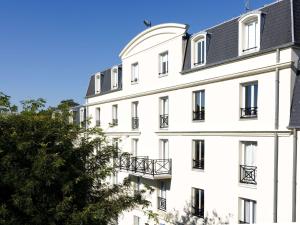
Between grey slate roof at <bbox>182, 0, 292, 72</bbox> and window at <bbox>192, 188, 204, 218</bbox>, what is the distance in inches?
264

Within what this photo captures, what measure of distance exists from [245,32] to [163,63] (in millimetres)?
7129

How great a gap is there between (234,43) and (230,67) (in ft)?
3.82

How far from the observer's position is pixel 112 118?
3017cm

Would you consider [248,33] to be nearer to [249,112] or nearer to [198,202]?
[249,112]

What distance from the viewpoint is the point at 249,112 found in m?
16.9

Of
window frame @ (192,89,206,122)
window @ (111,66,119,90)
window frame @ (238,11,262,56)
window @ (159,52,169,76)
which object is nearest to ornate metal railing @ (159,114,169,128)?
window @ (159,52,169,76)

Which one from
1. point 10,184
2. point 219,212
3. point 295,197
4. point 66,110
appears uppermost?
point 66,110

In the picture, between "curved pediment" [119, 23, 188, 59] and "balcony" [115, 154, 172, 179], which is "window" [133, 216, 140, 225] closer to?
"balcony" [115, 154, 172, 179]

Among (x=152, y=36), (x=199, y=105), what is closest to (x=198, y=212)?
(x=199, y=105)

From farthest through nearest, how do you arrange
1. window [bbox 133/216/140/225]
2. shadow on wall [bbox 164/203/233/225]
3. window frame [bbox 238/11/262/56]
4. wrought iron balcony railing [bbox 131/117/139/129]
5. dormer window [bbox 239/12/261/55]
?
wrought iron balcony railing [bbox 131/117/139/129]
window [bbox 133/216/140/225]
shadow on wall [bbox 164/203/233/225]
dormer window [bbox 239/12/261/55]
window frame [bbox 238/11/262/56]

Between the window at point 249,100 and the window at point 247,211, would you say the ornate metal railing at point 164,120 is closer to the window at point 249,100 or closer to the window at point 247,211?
the window at point 249,100

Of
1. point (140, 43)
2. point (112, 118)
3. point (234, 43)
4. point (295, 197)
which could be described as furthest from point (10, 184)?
point (112, 118)

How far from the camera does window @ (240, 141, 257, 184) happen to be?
16.6m

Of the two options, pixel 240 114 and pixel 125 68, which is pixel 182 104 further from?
pixel 125 68
